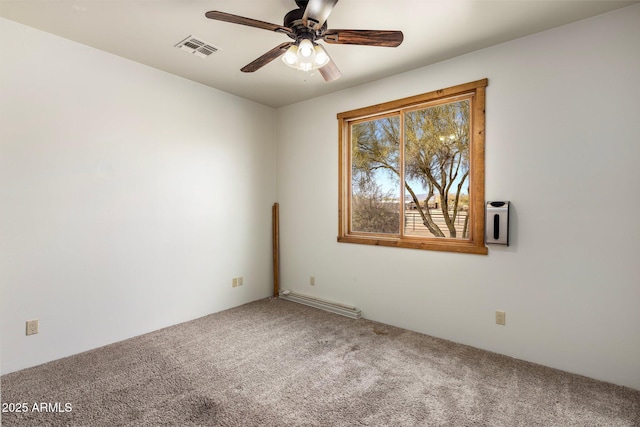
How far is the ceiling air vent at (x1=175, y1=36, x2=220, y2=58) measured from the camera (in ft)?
8.74

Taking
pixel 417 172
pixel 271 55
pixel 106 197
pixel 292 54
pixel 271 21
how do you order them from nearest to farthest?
pixel 292 54, pixel 271 55, pixel 271 21, pixel 106 197, pixel 417 172

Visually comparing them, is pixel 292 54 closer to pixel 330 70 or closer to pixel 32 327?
pixel 330 70

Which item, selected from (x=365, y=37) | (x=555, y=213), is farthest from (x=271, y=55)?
(x=555, y=213)

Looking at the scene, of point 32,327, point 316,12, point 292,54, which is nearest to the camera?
point 316,12

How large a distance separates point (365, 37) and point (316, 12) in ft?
1.29

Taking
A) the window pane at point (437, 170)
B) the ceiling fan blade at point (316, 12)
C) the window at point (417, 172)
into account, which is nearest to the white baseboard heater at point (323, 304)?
the window at point (417, 172)

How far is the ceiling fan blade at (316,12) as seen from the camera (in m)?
1.71

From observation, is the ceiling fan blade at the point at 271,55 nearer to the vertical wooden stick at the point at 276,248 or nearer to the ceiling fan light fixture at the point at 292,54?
the ceiling fan light fixture at the point at 292,54

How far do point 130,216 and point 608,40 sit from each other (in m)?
4.26

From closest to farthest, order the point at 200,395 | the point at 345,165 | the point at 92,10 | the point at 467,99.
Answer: the point at 200,395, the point at 92,10, the point at 467,99, the point at 345,165

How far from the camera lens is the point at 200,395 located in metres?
2.13

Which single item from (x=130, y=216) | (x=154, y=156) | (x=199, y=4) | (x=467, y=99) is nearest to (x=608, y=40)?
(x=467, y=99)

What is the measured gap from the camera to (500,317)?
2738 mm

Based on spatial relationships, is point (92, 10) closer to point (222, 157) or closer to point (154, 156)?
point (154, 156)
